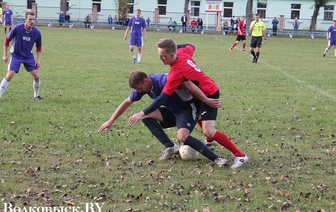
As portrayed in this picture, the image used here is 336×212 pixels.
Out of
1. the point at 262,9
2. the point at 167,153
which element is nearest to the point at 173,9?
the point at 262,9

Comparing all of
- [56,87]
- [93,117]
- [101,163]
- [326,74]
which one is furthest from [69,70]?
[101,163]

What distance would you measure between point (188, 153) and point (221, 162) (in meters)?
0.51

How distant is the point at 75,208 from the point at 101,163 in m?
1.58

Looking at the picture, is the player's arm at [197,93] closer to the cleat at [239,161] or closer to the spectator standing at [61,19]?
the cleat at [239,161]

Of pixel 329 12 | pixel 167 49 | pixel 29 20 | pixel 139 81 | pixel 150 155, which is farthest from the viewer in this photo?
pixel 329 12

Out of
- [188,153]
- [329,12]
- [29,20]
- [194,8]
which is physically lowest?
[188,153]

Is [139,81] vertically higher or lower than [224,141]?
higher

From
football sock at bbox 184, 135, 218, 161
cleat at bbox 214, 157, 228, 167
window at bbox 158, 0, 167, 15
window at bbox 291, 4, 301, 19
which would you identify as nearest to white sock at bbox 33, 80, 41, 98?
football sock at bbox 184, 135, 218, 161

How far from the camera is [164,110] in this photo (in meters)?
6.95

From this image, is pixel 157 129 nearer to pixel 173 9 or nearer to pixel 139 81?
pixel 139 81

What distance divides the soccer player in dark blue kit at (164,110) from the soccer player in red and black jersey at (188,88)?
0.54 feet

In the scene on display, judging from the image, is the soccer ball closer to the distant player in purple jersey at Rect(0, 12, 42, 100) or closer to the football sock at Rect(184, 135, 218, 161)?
the football sock at Rect(184, 135, 218, 161)

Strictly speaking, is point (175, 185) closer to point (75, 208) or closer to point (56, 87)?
point (75, 208)

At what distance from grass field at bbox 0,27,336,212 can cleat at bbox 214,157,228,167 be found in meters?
0.09
